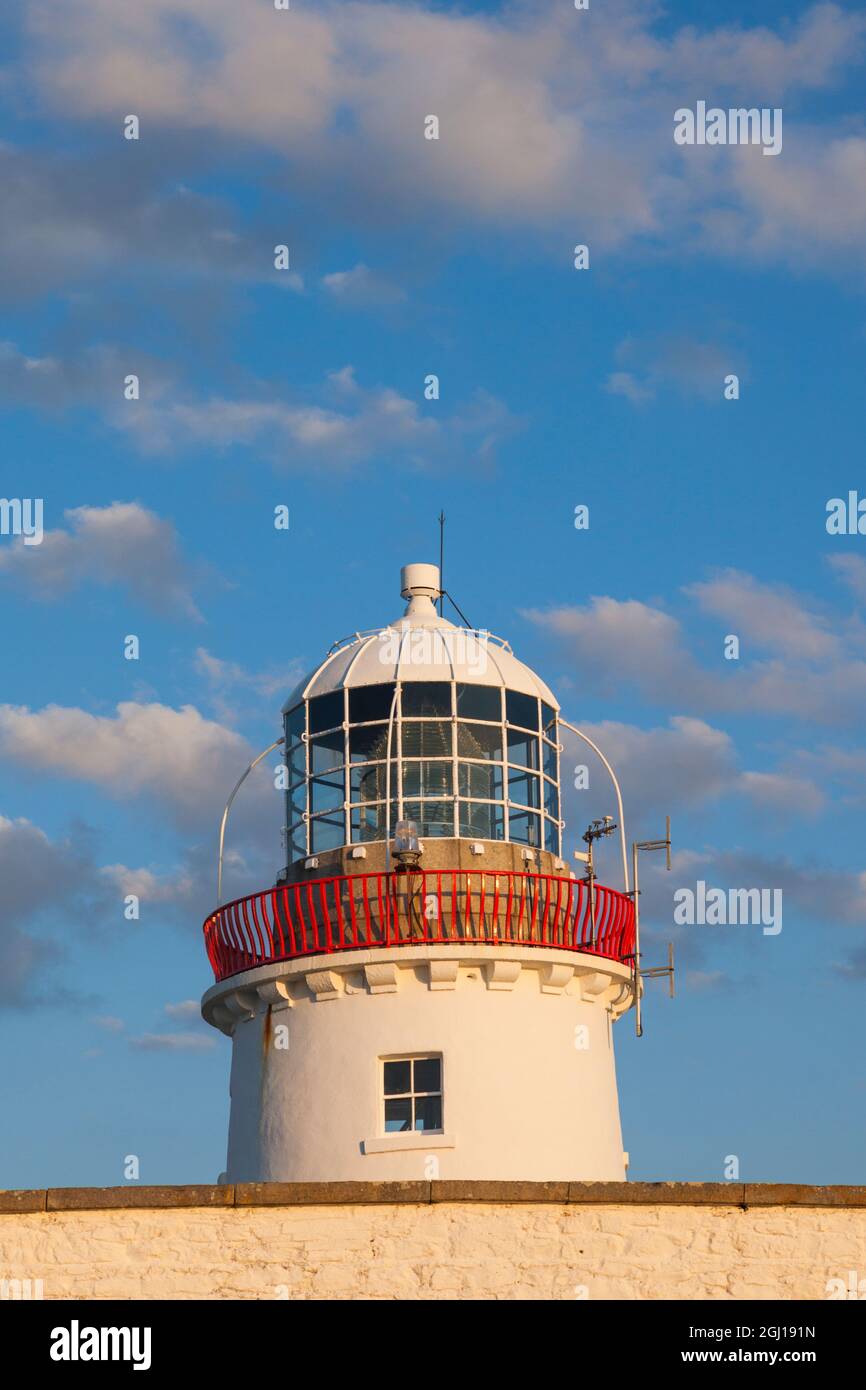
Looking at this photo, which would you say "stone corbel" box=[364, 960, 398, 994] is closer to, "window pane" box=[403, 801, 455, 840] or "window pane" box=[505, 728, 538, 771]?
"window pane" box=[403, 801, 455, 840]

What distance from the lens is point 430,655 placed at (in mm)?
24078

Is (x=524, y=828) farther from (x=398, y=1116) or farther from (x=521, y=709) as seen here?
(x=398, y=1116)

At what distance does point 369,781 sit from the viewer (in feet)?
78.1

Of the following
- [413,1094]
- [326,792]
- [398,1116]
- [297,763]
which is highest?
[297,763]

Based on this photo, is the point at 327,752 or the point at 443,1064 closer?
the point at 443,1064

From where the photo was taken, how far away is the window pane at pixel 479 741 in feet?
77.8

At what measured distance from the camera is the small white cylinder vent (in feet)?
84.9

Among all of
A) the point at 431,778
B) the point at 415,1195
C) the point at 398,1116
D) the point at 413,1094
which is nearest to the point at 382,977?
the point at 413,1094

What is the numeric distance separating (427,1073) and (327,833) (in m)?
3.27

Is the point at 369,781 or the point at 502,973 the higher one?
the point at 369,781

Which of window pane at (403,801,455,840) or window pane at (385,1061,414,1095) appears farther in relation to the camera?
window pane at (403,801,455,840)

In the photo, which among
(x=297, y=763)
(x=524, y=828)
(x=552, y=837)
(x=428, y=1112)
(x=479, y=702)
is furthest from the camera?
(x=297, y=763)

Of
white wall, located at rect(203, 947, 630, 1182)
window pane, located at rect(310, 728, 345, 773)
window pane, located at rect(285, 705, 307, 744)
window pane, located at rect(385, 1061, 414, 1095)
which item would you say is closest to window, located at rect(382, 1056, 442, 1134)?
window pane, located at rect(385, 1061, 414, 1095)

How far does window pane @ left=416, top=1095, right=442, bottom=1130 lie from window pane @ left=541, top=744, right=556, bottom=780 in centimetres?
450
